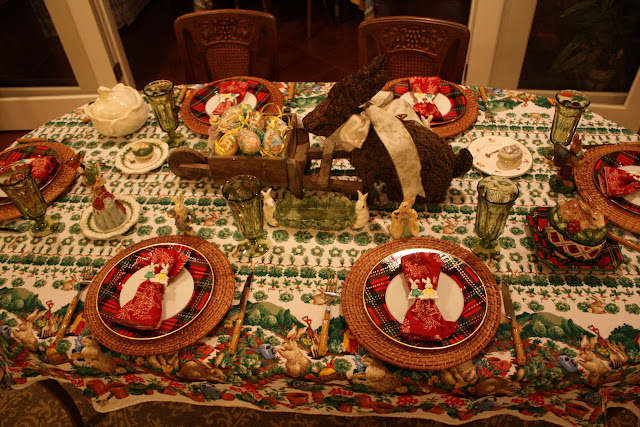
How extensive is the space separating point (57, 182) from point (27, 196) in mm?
203

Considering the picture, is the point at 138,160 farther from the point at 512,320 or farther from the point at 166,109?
the point at 512,320

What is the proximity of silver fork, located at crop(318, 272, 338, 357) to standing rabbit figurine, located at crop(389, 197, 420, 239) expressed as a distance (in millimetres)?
216

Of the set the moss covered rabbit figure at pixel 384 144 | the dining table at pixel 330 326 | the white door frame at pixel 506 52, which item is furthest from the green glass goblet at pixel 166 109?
the white door frame at pixel 506 52

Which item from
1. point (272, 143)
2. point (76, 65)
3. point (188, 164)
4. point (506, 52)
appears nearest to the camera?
point (272, 143)

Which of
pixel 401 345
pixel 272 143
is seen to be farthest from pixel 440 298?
pixel 272 143

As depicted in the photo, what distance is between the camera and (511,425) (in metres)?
1.75

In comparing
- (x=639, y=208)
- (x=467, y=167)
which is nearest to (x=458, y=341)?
(x=467, y=167)

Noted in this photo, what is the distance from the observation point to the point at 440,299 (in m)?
1.13

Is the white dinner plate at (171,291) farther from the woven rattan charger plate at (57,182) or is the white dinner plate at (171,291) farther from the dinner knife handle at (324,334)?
the woven rattan charger plate at (57,182)

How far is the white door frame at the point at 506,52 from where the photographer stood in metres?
2.58

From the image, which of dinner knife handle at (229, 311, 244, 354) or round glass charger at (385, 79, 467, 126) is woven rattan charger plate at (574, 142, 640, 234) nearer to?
round glass charger at (385, 79, 467, 126)

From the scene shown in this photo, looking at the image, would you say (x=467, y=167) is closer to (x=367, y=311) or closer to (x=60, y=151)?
(x=367, y=311)

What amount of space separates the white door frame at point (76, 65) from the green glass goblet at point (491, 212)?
2.57m

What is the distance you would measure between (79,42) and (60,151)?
162cm
